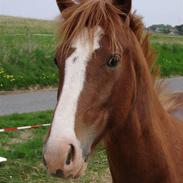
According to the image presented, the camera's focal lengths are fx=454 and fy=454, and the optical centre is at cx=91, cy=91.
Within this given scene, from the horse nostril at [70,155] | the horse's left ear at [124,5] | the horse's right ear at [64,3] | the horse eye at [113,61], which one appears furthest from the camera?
the horse's right ear at [64,3]

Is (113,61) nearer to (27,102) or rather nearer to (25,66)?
(27,102)

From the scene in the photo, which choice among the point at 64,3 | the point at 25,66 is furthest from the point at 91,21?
the point at 25,66

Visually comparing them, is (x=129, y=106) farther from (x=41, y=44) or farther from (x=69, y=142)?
(x=41, y=44)

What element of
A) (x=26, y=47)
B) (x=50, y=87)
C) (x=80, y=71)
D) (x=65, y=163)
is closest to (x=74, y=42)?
(x=80, y=71)

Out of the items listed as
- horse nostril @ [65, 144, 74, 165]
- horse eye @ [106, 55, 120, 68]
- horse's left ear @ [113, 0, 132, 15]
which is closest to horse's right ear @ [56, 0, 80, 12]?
horse's left ear @ [113, 0, 132, 15]

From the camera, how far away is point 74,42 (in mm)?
2424

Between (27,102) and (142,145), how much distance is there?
858cm

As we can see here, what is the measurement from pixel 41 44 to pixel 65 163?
14.0 meters

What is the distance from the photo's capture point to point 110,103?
97.1 inches

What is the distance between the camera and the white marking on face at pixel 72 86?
7.18ft

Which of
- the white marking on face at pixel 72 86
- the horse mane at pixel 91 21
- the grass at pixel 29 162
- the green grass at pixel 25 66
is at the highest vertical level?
the horse mane at pixel 91 21

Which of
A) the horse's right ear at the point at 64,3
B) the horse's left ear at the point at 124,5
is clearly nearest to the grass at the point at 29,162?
the horse's right ear at the point at 64,3

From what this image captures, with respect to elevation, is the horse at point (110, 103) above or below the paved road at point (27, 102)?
above

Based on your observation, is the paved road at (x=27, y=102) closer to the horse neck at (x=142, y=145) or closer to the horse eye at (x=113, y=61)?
the horse neck at (x=142, y=145)
